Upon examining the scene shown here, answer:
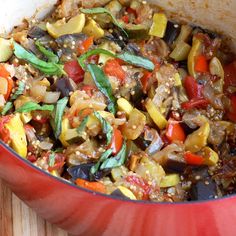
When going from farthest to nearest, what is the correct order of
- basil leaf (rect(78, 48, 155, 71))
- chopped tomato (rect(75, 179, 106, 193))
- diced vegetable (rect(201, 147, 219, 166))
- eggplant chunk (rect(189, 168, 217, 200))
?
basil leaf (rect(78, 48, 155, 71)) < diced vegetable (rect(201, 147, 219, 166)) < eggplant chunk (rect(189, 168, 217, 200)) < chopped tomato (rect(75, 179, 106, 193))

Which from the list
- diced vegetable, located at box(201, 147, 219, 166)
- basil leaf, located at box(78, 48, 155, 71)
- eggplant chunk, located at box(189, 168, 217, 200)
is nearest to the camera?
eggplant chunk, located at box(189, 168, 217, 200)

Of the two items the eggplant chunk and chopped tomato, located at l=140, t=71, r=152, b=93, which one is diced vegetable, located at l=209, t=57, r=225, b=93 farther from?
the eggplant chunk

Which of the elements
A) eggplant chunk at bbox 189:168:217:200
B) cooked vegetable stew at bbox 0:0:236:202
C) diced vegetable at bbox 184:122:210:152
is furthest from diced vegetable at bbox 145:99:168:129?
eggplant chunk at bbox 189:168:217:200

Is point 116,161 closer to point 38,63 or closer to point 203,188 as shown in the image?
point 203,188

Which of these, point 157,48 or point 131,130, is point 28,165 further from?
point 157,48

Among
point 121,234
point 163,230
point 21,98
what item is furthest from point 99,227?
point 21,98

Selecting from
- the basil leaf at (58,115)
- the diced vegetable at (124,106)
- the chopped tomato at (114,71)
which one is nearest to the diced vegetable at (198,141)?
the diced vegetable at (124,106)

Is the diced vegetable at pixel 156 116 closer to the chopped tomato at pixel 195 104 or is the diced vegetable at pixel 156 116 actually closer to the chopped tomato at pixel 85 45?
the chopped tomato at pixel 195 104
